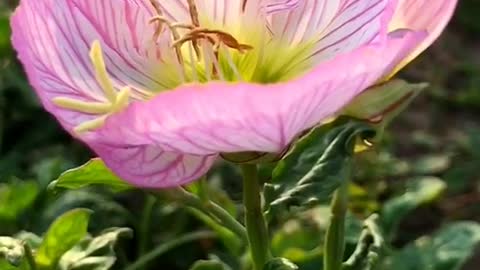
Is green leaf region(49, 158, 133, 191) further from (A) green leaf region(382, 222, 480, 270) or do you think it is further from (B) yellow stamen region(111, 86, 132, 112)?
(A) green leaf region(382, 222, 480, 270)

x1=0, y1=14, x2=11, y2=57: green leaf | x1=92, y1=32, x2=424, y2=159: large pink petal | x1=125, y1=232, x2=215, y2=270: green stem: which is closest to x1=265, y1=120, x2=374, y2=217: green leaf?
x1=92, y1=32, x2=424, y2=159: large pink petal

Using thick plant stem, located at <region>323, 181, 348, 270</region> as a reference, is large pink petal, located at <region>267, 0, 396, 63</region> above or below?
above

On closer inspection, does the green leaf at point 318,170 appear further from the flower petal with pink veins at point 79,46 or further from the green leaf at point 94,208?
the green leaf at point 94,208

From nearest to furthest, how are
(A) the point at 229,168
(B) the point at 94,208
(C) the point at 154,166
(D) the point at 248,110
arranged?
1. (D) the point at 248,110
2. (C) the point at 154,166
3. (B) the point at 94,208
4. (A) the point at 229,168

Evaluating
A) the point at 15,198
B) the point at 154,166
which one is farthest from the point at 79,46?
the point at 15,198

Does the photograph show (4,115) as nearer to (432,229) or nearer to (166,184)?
(432,229)

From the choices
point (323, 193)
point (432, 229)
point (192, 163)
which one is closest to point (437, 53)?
point (432, 229)

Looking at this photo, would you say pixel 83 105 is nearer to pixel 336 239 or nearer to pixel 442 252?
pixel 336 239
